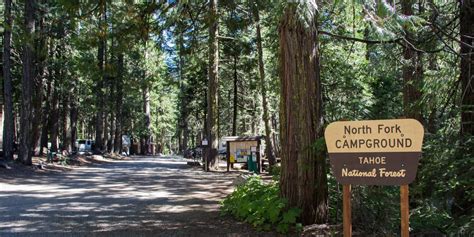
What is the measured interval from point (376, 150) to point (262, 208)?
336cm

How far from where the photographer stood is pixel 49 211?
9.59 meters

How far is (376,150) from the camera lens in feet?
15.4

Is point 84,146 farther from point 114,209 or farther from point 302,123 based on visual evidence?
point 302,123

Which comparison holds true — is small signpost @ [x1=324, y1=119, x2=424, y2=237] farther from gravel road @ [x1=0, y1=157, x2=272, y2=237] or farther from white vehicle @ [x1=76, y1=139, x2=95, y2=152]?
white vehicle @ [x1=76, y1=139, x2=95, y2=152]

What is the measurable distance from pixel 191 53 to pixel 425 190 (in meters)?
8.11

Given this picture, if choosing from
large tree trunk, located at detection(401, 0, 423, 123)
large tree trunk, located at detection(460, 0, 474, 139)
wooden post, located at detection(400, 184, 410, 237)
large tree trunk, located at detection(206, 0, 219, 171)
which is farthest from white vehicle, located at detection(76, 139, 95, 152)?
wooden post, located at detection(400, 184, 410, 237)

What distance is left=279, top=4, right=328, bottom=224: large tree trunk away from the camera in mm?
7273

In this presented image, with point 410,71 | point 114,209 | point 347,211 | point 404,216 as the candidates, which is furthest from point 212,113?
point 404,216

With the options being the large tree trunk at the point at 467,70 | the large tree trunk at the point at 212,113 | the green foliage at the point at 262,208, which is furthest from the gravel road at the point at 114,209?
the large tree trunk at the point at 212,113

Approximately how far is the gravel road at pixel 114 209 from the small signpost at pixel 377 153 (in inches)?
102

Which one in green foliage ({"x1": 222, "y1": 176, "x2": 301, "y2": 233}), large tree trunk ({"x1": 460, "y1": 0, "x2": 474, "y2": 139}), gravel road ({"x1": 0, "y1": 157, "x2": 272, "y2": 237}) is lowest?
gravel road ({"x1": 0, "y1": 157, "x2": 272, "y2": 237})

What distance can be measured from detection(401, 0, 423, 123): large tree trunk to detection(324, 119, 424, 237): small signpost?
2.49 m

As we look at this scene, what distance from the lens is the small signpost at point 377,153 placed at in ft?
14.9

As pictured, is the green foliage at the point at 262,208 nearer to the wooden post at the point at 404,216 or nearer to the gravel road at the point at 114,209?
the gravel road at the point at 114,209
